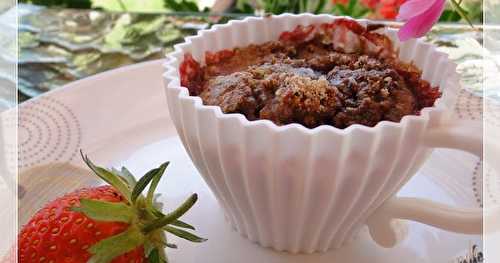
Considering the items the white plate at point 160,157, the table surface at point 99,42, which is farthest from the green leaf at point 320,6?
the white plate at point 160,157

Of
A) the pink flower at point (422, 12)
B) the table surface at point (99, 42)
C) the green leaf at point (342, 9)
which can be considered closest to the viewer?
the pink flower at point (422, 12)

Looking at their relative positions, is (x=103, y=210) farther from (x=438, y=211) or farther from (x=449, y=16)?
(x=449, y=16)

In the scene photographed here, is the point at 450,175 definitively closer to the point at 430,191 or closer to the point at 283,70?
the point at 430,191

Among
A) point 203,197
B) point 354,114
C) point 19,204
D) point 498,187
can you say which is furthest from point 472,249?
point 19,204

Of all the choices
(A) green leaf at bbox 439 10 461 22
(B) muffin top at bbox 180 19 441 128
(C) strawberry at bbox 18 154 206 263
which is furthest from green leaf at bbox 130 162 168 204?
(A) green leaf at bbox 439 10 461 22

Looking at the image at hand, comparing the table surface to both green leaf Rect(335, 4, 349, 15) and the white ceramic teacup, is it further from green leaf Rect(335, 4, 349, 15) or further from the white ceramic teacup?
the white ceramic teacup

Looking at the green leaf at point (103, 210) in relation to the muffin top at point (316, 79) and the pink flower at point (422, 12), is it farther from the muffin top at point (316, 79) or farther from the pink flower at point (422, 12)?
the pink flower at point (422, 12)
